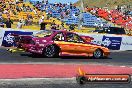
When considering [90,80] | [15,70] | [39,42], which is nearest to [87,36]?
[39,42]

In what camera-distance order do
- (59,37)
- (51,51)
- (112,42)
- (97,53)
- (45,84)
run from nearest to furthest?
(45,84) → (51,51) → (59,37) → (97,53) → (112,42)

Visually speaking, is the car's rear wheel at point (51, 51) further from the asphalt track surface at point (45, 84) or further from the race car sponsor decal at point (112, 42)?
the race car sponsor decal at point (112, 42)

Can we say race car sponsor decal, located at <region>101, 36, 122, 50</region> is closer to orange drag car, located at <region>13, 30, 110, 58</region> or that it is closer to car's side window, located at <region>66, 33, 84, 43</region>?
orange drag car, located at <region>13, 30, 110, 58</region>

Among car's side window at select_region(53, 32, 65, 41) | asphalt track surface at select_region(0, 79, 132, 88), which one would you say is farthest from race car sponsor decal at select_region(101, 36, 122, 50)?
asphalt track surface at select_region(0, 79, 132, 88)

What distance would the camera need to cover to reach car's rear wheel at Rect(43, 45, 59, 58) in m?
18.1

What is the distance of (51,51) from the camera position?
18.3 meters

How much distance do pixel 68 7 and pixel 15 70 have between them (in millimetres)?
36097

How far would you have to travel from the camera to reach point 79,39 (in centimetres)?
1936

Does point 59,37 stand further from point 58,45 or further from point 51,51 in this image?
point 51,51

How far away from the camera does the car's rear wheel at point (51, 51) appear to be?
18.1 m

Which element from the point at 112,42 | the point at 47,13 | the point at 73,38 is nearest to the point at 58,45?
the point at 73,38

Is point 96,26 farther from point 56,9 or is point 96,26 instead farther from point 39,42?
point 39,42

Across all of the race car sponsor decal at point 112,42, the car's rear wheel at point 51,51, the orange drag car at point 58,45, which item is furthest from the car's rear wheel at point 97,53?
the race car sponsor decal at point 112,42

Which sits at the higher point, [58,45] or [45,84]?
[58,45]
